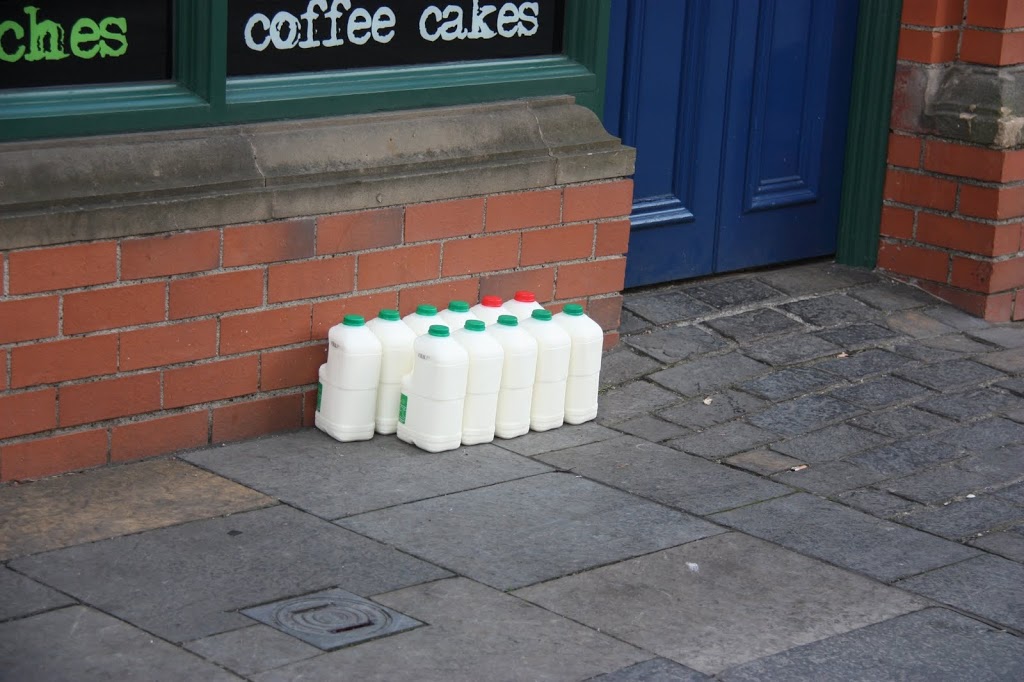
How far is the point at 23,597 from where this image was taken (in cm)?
414


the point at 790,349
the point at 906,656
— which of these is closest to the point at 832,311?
the point at 790,349

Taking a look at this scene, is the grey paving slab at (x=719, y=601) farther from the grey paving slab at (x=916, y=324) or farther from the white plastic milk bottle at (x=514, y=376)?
the grey paving slab at (x=916, y=324)

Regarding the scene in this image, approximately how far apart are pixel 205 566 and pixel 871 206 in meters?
3.96

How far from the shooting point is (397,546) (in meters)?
4.62

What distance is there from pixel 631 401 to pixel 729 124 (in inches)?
61.7

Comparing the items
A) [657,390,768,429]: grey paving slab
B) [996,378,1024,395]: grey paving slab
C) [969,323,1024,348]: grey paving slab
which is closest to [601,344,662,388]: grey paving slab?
[657,390,768,429]: grey paving slab

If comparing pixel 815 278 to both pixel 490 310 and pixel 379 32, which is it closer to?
pixel 490 310

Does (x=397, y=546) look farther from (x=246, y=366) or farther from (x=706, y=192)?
(x=706, y=192)

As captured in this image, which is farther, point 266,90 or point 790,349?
point 790,349

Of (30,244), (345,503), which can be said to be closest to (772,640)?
(345,503)

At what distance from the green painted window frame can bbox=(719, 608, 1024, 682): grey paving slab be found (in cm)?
237

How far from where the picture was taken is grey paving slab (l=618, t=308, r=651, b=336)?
6484 mm

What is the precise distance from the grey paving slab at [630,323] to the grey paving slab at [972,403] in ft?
3.62

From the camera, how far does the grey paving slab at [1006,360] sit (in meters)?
6.52
